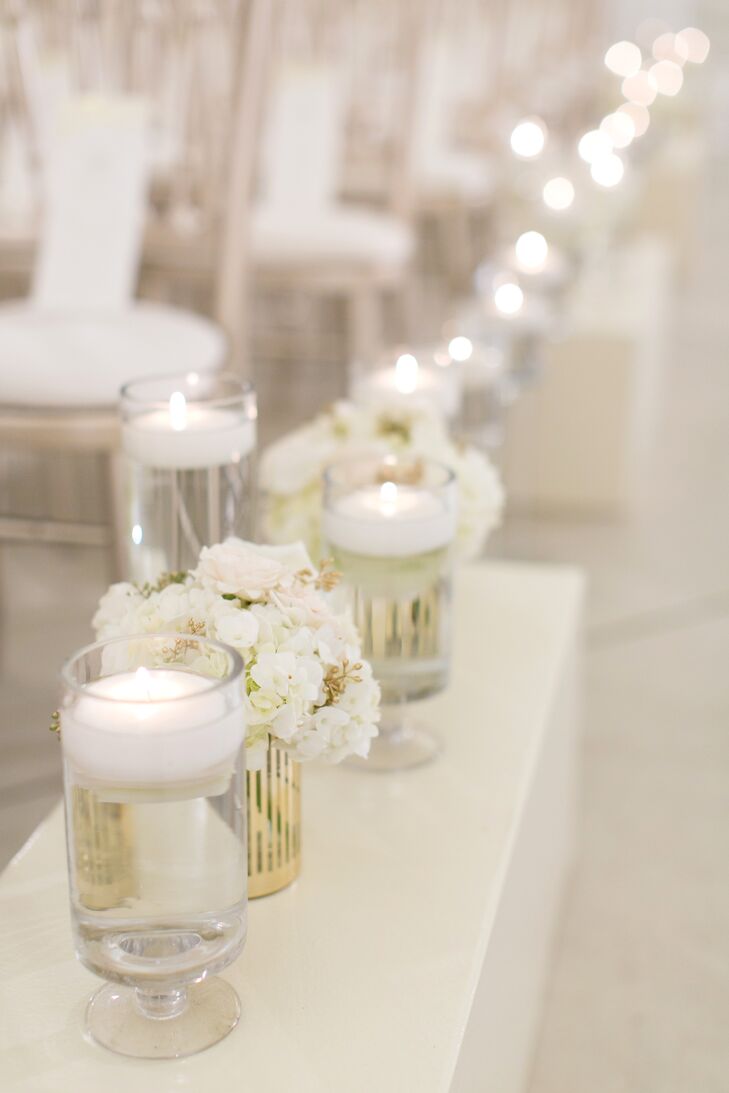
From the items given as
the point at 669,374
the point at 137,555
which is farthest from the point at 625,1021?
the point at 669,374

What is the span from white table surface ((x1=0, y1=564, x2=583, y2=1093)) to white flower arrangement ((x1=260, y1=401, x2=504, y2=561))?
0.15 m

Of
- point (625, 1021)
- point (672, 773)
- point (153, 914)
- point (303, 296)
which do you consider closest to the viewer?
point (153, 914)

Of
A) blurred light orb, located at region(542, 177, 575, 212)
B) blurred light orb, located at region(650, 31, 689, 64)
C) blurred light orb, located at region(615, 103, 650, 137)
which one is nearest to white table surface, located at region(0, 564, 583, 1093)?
blurred light orb, located at region(542, 177, 575, 212)

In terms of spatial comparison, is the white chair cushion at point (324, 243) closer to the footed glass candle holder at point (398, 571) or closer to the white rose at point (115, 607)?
the footed glass candle holder at point (398, 571)

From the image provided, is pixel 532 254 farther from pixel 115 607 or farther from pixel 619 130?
pixel 115 607

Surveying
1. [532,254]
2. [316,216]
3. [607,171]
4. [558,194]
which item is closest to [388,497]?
[532,254]

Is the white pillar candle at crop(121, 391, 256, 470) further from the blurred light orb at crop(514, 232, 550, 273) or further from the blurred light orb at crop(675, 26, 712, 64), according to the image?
the blurred light orb at crop(675, 26, 712, 64)

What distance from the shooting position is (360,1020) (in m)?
0.73

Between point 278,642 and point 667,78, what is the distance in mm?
4792

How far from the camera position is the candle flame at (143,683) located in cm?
66

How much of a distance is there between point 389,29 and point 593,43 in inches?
103

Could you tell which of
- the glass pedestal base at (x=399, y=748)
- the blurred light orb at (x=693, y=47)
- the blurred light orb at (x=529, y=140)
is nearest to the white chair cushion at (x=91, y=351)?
the glass pedestal base at (x=399, y=748)

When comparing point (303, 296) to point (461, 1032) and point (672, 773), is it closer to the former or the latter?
point (672, 773)

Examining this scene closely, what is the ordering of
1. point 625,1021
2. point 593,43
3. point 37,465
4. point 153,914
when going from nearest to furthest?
point 153,914 < point 625,1021 < point 37,465 < point 593,43
